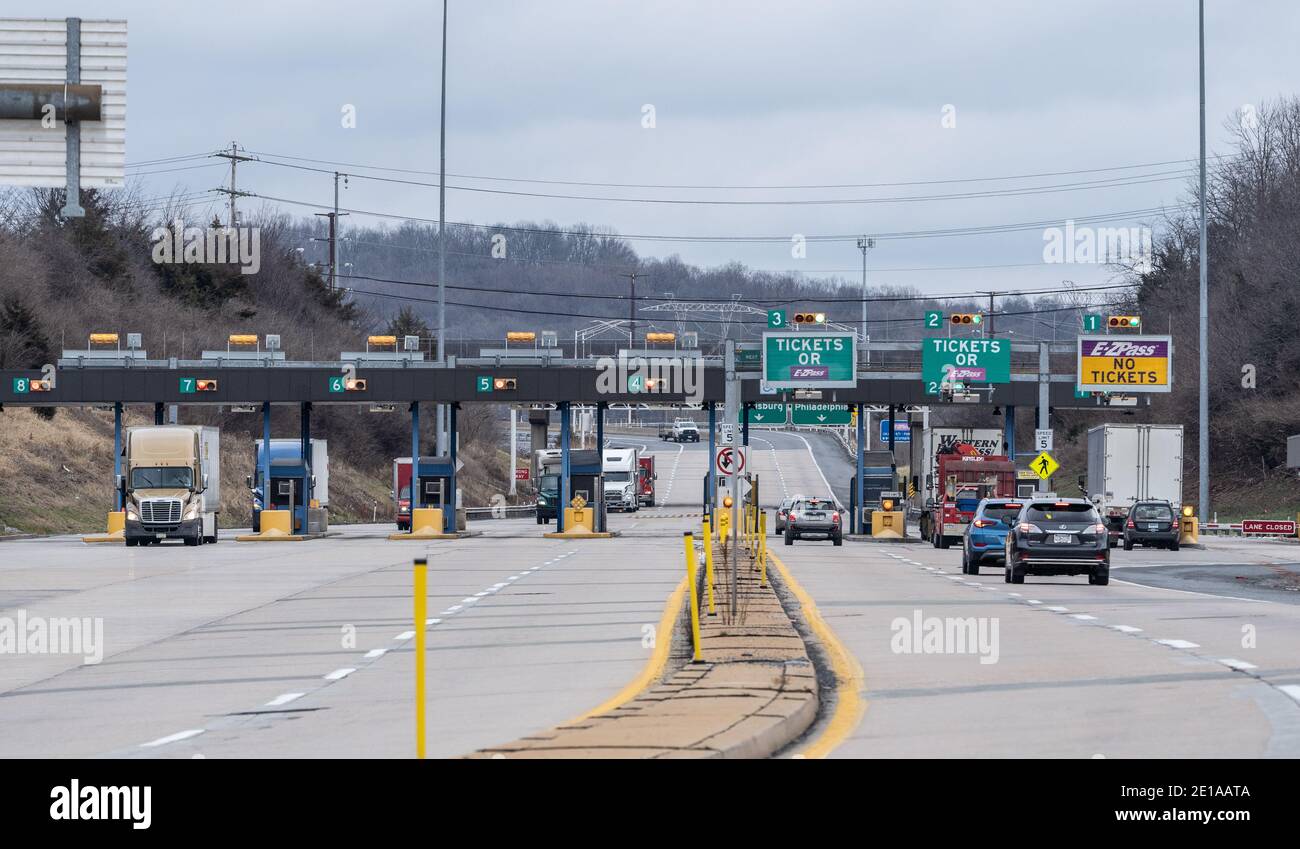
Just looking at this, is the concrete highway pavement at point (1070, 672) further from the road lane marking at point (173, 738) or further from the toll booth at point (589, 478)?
the toll booth at point (589, 478)

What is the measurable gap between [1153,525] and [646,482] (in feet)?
183

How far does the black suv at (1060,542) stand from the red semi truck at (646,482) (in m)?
73.6

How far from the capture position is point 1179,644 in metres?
18.7

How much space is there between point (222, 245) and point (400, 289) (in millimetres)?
44540

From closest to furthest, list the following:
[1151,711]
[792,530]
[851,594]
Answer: [1151,711], [851,594], [792,530]

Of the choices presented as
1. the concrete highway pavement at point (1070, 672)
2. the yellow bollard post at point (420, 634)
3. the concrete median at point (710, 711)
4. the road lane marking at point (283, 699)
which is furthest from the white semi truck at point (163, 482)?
the yellow bollard post at point (420, 634)

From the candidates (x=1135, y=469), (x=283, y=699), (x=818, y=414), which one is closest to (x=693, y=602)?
(x=283, y=699)

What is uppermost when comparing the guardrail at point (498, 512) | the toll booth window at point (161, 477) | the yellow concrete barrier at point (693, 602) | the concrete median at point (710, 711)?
the toll booth window at point (161, 477)

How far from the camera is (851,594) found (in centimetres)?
2800

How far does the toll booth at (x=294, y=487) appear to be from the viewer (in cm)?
6297

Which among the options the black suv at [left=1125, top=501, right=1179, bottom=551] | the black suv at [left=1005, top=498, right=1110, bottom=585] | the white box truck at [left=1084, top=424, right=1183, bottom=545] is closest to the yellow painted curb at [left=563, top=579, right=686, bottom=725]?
the black suv at [left=1005, top=498, right=1110, bottom=585]

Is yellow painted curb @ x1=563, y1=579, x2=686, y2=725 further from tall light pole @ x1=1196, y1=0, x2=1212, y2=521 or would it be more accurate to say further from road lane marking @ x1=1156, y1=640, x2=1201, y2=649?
tall light pole @ x1=1196, y1=0, x2=1212, y2=521
